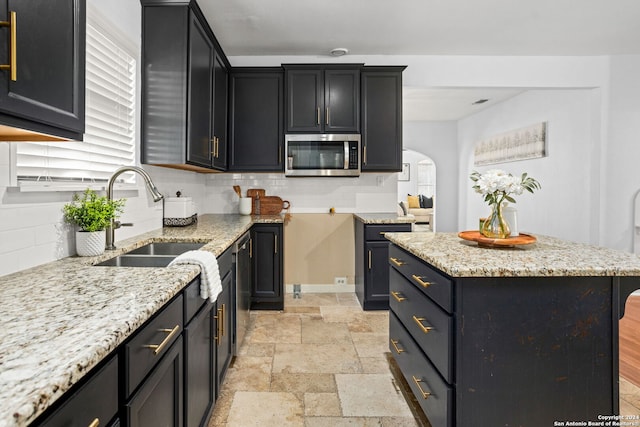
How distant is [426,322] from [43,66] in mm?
1718

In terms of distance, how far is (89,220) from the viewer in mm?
1682

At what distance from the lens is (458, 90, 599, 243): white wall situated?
4.17 meters

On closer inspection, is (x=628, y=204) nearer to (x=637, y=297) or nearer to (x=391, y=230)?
(x=637, y=297)

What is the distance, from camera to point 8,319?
33.8 inches

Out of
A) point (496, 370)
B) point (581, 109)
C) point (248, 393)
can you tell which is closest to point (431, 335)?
point (496, 370)

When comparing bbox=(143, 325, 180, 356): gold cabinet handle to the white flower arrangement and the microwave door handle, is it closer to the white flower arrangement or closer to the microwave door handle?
the white flower arrangement

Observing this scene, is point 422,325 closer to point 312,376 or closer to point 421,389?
point 421,389

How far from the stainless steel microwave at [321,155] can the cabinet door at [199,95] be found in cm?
89

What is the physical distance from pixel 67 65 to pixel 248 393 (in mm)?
1852

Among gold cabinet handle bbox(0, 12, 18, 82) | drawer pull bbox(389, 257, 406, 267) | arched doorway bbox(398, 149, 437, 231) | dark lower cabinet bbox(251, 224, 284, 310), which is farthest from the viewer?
arched doorway bbox(398, 149, 437, 231)

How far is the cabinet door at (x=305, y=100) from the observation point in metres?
3.65

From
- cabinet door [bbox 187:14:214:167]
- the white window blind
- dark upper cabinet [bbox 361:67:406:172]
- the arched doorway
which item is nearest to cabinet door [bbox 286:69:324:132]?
dark upper cabinet [bbox 361:67:406:172]

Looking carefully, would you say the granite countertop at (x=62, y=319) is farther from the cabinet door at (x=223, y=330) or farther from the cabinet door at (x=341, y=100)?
the cabinet door at (x=341, y=100)

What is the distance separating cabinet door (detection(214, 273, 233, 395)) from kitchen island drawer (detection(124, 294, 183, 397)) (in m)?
0.63
